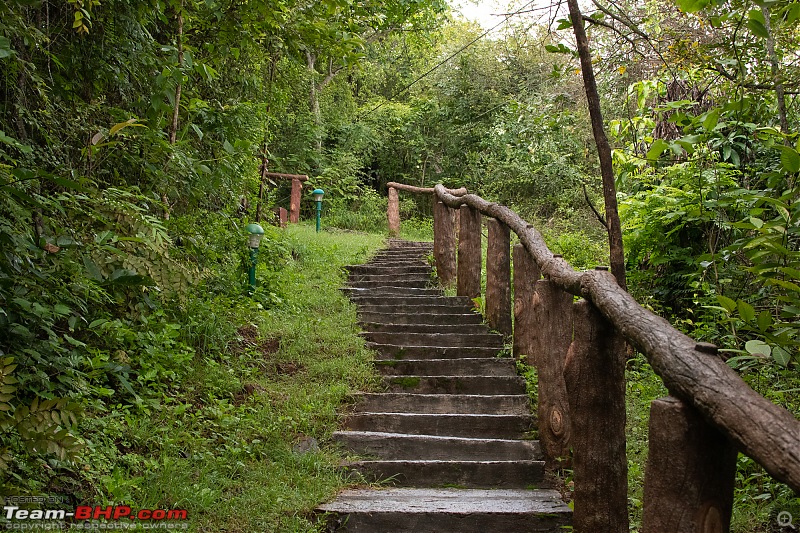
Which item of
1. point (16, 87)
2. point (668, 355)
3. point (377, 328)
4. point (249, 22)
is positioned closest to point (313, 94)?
point (377, 328)

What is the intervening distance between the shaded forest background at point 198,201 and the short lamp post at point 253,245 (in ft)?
0.38

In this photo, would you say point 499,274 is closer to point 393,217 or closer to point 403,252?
point 403,252

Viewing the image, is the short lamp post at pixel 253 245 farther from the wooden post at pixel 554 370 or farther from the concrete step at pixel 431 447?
the wooden post at pixel 554 370

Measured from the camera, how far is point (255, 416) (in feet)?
14.7

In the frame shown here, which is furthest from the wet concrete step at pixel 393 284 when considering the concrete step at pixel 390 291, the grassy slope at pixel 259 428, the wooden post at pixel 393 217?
the wooden post at pixel 393 217

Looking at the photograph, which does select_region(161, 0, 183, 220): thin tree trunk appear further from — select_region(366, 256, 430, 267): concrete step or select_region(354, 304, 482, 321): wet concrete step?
select_region(366, 256, 430, 267): concrete step

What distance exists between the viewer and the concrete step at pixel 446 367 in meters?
5.41

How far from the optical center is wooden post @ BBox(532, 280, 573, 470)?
3.98 m

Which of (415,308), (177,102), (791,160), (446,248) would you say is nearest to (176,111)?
(177,102)

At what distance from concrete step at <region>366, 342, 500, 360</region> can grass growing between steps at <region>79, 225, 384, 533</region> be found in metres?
0.22

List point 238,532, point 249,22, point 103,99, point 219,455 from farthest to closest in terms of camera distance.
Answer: point 249,22
point 103,99
point 219,455
point 238,532

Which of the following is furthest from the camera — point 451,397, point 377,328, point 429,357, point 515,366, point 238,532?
point 377,328

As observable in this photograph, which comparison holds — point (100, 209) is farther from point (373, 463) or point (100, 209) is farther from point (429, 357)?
point (429, 357)

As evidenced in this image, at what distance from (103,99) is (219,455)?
2.36m
